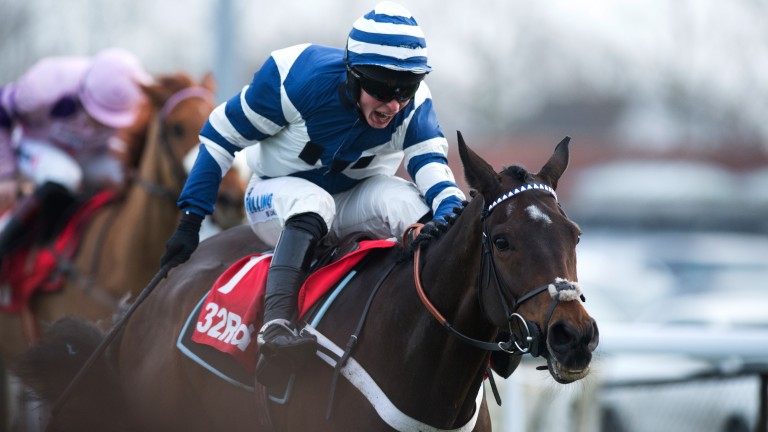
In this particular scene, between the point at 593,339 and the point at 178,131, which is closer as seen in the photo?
the point at 593,339

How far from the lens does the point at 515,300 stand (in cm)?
371

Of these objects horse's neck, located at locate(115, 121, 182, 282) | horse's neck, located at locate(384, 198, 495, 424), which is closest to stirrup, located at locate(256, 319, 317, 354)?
horse's neck, located at locate(384, 198, 495, 424)

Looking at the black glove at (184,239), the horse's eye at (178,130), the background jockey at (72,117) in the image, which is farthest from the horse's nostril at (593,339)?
the background jockey at (72,117)

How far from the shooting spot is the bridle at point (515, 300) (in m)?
3.55

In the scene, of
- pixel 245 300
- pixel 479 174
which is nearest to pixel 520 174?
pixel 479 174

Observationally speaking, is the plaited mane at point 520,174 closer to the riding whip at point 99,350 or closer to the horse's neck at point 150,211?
the riding whip at point 99,350

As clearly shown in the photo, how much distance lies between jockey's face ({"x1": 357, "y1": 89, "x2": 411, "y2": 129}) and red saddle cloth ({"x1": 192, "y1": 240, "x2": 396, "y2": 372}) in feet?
1.50

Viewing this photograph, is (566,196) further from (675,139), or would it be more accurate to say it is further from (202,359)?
(202,359)

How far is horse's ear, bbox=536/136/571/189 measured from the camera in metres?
3.97

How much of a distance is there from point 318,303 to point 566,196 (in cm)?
2530

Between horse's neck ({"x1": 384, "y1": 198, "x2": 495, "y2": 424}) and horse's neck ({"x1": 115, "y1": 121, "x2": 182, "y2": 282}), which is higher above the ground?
horse's neck ({"x1": 384, "y1": 198, "x2": 495, "y2": 424})

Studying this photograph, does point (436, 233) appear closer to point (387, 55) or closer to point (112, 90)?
point (387, 55)

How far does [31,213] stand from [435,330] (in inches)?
187

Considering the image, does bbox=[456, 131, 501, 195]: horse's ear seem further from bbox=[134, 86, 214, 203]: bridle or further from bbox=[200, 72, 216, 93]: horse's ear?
bbox=[200, 72, 216, 93]: horse's ear
